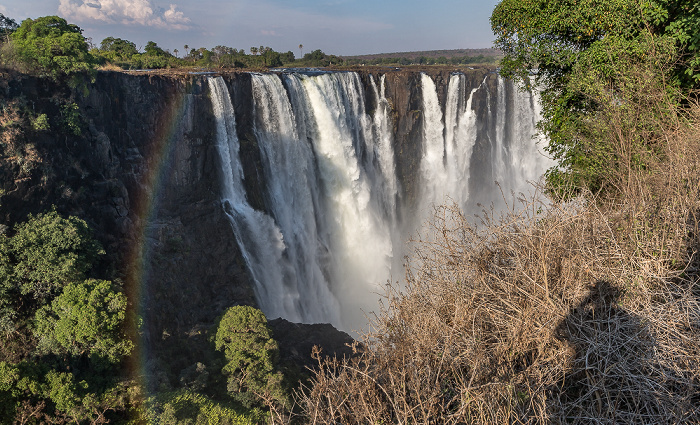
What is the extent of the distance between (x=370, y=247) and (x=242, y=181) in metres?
9.44

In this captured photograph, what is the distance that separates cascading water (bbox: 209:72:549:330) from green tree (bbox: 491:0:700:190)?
32.1 feet

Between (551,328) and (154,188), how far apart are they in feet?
56.7

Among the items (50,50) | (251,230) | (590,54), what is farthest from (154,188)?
(590,54)

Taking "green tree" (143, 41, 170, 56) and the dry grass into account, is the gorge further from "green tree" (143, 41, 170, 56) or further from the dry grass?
"green tree" (143, 41, 170, 56)

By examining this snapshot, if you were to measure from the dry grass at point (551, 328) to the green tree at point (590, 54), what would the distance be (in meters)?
2.10

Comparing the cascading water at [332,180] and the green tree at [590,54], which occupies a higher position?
the green tree at [590,54]

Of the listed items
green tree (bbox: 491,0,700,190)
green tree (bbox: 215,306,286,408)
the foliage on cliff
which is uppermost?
green tree (bbox: 491,0,700,190)

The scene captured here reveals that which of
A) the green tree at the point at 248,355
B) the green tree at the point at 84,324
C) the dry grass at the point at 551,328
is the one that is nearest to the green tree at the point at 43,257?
the green tree at the point at 84,324

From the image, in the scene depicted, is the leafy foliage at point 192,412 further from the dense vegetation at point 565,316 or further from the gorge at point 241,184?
the dense vegetation at point 565,316

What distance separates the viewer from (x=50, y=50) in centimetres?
1541

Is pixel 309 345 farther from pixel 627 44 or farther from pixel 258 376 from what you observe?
pixel 627 44

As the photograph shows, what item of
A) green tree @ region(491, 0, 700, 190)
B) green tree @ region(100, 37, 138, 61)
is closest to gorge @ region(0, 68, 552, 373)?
green tree @ region(491, 0, 700, 190)

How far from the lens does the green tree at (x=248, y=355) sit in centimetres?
1112

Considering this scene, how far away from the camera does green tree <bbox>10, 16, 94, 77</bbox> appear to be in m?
15.1
